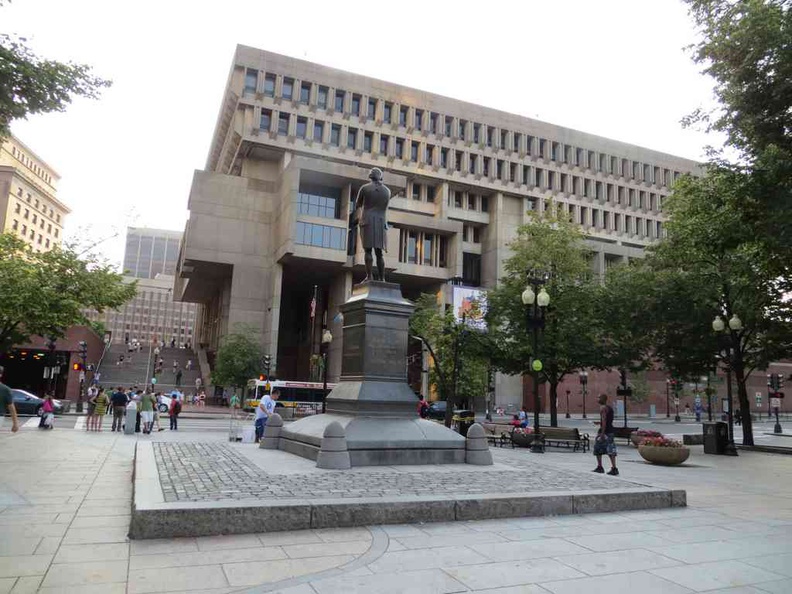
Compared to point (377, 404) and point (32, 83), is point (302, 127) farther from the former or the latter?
point (377, 404)

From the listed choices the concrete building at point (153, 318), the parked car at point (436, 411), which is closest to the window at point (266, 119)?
the parked car at point (436, 411)

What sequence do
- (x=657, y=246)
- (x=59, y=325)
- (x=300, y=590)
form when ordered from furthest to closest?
(x=59, y=325) → (x=657, y=246) → (x=300, y=590)

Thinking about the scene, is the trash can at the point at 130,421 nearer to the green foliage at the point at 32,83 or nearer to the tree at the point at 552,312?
the green foliage at the point at 32,83

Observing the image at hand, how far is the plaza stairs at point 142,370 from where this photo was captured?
189 ft

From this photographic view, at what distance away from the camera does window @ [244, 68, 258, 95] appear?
6016cm

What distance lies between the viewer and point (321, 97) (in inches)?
2514

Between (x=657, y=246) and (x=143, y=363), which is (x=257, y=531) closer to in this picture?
(x=657, y=246)

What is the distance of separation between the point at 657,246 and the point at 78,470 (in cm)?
2687

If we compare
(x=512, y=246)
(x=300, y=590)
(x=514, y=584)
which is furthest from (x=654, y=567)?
(x=512, y=246)

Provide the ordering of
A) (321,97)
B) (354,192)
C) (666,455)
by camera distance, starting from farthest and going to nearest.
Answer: (321,97), (354,192), (666,455)

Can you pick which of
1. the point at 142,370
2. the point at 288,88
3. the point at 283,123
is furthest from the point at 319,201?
the point at 142,370

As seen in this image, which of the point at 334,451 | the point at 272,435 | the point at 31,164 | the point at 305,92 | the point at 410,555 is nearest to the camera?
the point at 410,555

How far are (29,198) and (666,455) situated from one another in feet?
371

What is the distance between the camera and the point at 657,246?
95.4 feet
